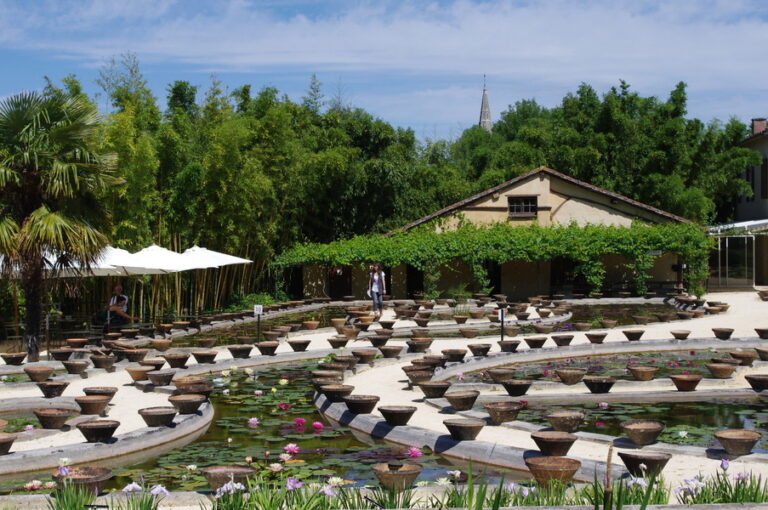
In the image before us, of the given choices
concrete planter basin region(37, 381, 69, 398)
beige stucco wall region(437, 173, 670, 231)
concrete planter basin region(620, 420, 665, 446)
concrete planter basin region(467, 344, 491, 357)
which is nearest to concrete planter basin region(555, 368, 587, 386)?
concrete planter basin region(467, 344, 491, 357)

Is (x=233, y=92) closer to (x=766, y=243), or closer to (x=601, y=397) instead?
(x=766, y=243)

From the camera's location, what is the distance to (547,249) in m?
33.1

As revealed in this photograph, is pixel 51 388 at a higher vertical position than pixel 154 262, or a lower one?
lower

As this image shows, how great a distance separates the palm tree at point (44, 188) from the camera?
15.3 meters

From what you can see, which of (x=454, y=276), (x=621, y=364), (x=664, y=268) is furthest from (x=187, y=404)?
(x=664, y=268)

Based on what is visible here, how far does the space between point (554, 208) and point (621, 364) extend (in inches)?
817

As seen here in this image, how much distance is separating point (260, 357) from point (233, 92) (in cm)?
2530

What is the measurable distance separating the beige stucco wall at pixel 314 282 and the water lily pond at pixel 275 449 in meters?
22.7

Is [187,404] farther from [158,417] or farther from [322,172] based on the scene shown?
[322,172]

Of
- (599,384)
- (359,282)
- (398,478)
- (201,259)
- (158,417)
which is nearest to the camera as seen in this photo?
(398,478)

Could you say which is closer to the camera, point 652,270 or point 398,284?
point 652,270

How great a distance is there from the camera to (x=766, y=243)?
3781cm

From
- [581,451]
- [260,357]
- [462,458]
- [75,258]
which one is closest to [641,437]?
[581,451]

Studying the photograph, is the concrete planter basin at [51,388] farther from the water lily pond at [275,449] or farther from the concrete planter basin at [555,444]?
the concrete planter basin at [555,444]
